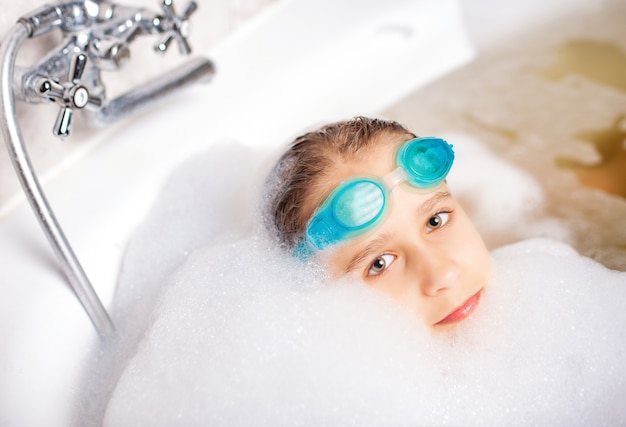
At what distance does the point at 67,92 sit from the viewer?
0.96 meters

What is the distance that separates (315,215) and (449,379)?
0.29 m

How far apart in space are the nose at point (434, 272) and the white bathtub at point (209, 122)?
1.62ft

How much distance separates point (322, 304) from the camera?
93 cm

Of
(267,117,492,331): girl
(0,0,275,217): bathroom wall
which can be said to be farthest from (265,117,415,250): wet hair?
(0,0,275,217): bathroom wall

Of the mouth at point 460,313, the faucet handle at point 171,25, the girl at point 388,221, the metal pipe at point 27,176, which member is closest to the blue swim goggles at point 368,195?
the girl at point 388,221

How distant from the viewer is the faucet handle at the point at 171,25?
3.63 ft

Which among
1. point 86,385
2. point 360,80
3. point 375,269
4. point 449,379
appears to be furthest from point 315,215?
point 360,80

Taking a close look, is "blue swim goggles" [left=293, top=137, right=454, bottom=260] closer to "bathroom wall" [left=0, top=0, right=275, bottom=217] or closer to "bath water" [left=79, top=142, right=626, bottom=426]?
"bath water" [left=79, top=142, right=626, bottom=426]

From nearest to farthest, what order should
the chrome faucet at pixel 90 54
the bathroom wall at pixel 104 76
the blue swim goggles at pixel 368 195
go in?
1. the blue swim goggles at pixel 368 195
2. the chrome faucet at pixel 90 54
3. the bathroom wall at pixel 104 76

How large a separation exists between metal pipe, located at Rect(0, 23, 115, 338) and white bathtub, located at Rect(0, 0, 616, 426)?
4 cm

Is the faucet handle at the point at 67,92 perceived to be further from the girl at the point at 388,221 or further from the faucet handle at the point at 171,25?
the girl at the point at 388,221

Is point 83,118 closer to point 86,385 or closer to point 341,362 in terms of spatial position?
point 86,385

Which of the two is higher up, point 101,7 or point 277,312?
point 101,7

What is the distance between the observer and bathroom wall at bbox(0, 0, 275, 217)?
1.09 m
